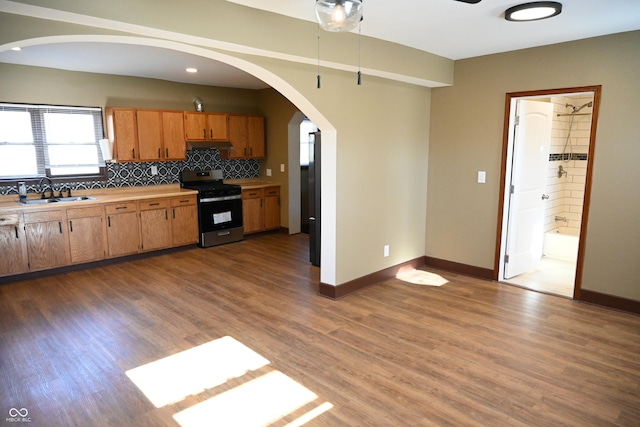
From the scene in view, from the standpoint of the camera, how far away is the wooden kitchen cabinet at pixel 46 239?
183 inches

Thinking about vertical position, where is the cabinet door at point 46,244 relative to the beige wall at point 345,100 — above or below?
below

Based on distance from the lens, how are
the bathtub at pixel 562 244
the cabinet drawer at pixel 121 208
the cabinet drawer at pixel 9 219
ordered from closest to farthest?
the cabinet drawer at pixel 9 219 → the cabinet drawer at pixel 121 208 → the bathtub at pixel 562 244

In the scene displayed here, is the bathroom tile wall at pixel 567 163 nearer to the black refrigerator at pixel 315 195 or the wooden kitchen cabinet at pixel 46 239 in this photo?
the black refrigerator at pixel 315 195

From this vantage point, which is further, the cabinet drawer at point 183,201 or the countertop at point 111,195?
the cabinet drawer at point 183,201

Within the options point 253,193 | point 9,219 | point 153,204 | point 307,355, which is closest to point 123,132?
point 153,204

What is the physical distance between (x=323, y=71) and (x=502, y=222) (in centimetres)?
263

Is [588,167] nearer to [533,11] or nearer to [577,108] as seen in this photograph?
[533,11]

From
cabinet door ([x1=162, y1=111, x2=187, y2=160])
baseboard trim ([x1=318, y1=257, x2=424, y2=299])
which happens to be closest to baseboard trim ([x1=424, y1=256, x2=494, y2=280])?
baseboard trim ([x1=318, y1=257, x2=424, y2=299])

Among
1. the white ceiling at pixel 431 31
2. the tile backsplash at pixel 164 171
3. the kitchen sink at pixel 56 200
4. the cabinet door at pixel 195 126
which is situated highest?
the white ceiling at pixel 431 31

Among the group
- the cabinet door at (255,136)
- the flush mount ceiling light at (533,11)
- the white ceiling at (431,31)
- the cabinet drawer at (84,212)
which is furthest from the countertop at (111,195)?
the flush mount ceiling light at (533,11)

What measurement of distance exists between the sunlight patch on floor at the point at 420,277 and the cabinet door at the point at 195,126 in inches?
147

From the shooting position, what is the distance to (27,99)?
498 centimetres

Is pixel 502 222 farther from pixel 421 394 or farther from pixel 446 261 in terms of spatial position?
pixel 421 394

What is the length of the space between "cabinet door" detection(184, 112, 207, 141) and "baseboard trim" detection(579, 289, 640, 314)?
5432mm
